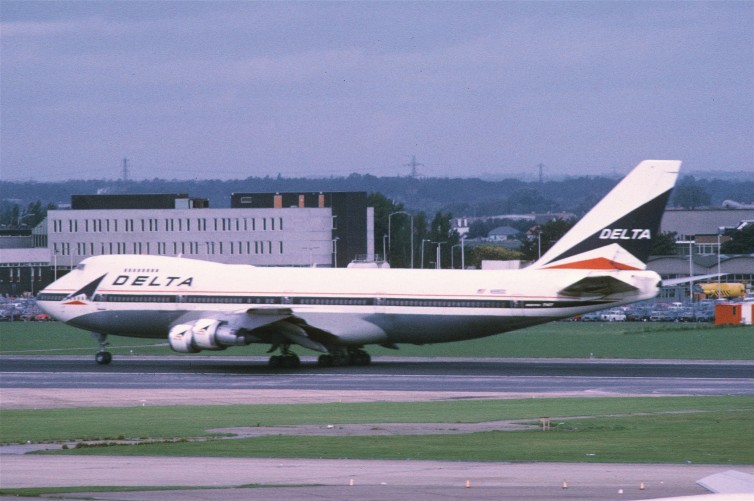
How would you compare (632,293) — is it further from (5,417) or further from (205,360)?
(5,417)

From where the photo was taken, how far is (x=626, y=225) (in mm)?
50531

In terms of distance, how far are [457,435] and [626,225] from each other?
955 inches

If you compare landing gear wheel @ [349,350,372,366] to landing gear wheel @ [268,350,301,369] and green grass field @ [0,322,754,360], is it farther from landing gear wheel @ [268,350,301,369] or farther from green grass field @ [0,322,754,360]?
green grass field @ [0,322,754,360]

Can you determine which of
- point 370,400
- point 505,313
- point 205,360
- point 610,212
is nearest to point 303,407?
point 370,400

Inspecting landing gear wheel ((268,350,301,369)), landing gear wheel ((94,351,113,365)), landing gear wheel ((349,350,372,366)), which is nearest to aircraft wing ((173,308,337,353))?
landing gear wheel ((268,350,301,369))

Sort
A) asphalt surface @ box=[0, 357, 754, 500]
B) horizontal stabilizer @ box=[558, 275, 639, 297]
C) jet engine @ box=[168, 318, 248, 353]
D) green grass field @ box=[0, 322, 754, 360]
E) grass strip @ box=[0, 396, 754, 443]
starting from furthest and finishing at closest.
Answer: green grass field @ box=[0, 322, 754, 360], jet engine @ box=[168, 318, 248, 353], horizontal stabilizer @ box=[558, 275, 639, 297], grass strip @ box=[0, 396, 754, 443], asphalt surface @ box=[0, 357, 754, 500]

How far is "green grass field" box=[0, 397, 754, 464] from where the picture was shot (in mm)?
25141

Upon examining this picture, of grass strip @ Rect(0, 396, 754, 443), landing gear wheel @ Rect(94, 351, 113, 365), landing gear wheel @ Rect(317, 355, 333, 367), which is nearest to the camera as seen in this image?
grass strip @ Rect(0, 396, 754, 443)

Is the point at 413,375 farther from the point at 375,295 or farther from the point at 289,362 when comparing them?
the point at 289,362

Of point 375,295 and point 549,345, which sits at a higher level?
point 375,295

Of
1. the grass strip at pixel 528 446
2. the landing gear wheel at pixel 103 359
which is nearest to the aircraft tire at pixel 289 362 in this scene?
the landing gear wheel at pixel 103 359

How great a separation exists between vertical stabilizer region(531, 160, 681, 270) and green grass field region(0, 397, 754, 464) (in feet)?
43.4

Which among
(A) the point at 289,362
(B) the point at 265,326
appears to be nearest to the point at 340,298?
(B) the point at 265,326

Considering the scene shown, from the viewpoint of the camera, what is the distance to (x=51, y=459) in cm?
2423
